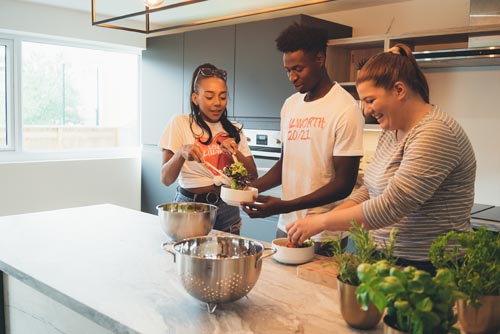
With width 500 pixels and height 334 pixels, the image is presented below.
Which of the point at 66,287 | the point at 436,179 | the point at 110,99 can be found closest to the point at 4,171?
the point at 110,99

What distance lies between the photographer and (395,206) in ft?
4.15

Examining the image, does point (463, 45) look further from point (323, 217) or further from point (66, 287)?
point (66, 287)

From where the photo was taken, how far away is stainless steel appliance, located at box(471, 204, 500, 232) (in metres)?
2.54

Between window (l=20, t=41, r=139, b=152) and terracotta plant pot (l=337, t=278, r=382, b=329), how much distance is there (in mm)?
3761

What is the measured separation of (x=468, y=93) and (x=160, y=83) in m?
→ 2.62

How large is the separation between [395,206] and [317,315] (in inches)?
14.1

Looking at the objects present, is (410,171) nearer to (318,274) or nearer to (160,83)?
(318,274)

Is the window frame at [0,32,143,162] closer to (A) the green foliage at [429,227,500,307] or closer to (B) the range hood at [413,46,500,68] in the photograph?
(B) the range hood at [413,46,500,68]

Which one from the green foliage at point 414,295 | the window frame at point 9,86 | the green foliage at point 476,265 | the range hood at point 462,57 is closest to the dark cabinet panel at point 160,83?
the window frame at point 9,86

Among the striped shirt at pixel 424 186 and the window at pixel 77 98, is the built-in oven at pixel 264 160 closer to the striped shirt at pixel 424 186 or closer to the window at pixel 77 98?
the window at pixel 77 98

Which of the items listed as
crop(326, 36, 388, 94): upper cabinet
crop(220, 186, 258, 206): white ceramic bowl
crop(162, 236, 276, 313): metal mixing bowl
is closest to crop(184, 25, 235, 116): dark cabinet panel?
crop(326, 36, 388, 94): upper cabinet

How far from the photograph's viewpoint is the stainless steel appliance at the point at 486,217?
8.35 feet

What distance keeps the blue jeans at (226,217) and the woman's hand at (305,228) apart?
2.33 ft

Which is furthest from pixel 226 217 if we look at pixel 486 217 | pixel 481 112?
pixel 481 112
